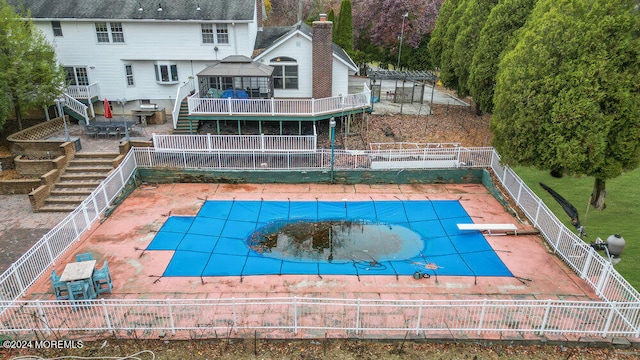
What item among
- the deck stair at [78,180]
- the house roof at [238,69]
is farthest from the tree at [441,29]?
the deck stair at [78,180]

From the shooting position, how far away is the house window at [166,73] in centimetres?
2331

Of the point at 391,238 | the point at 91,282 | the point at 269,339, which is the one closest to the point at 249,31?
the point at 391,238

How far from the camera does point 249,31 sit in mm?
22484

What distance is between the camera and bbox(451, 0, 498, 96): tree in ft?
75.5

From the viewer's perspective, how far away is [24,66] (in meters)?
18.5

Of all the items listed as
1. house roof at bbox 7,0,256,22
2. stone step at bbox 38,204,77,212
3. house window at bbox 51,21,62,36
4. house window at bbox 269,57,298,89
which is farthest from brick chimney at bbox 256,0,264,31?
stone step at bbox 38,204,77,212

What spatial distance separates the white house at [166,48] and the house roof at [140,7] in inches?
1.7

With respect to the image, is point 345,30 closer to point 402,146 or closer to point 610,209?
point 402,146

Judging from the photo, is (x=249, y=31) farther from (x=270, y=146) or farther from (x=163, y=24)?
(x=270, y=146)

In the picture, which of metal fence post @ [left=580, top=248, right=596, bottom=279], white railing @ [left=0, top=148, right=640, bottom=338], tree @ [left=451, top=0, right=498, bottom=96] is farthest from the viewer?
tree @ [left=451, top=0, right=498, bottom=96]

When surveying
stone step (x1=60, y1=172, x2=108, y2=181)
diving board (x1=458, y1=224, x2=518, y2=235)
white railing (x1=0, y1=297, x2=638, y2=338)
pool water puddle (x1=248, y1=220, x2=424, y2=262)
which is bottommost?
pool water puddle (x1=248, y1=220, x2=424, y2=262)

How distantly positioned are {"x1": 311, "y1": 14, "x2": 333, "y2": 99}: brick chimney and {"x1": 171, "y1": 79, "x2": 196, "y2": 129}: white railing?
727cm

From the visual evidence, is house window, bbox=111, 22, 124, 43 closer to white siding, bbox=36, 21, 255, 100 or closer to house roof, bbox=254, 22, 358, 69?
white siding, bbox=36, 21, 255, 100

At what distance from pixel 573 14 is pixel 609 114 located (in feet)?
11.6
